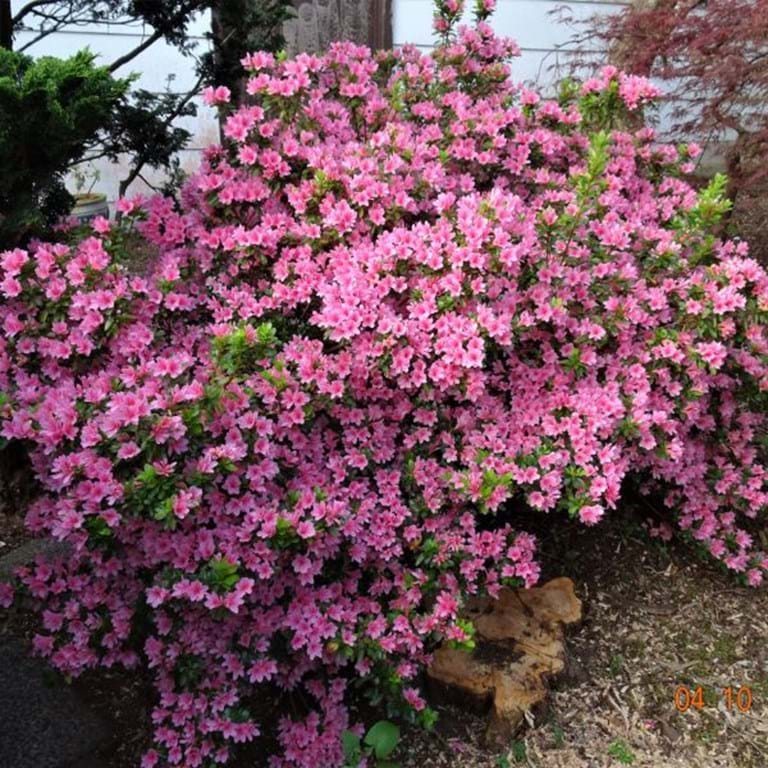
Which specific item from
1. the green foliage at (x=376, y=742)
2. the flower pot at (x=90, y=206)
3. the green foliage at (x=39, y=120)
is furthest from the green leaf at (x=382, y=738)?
the flower pot at (x=90, y=206)

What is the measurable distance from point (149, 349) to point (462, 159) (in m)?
1.13

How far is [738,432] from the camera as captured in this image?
2588 millimetres

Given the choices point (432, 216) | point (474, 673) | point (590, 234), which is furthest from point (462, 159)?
point (474, 673)

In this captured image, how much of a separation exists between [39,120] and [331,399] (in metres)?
0.99

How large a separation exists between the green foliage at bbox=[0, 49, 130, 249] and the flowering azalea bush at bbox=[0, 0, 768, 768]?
0.22 m

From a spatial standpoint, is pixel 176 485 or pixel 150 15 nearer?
pixel 176 485

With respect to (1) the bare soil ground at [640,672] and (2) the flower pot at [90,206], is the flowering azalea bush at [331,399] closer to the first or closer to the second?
(1) the bare soil ground at [640,672]

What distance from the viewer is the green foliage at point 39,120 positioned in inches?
78.1

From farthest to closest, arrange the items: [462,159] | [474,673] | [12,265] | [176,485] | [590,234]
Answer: [462,159] < [590,234] < [474,673] < [12,265] < [176,485]

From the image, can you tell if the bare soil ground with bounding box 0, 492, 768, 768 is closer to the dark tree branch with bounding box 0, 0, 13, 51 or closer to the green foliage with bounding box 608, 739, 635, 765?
the green foliage with bounding box 608, 739, 635, 765

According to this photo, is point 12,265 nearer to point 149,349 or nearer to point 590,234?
point 149,349
